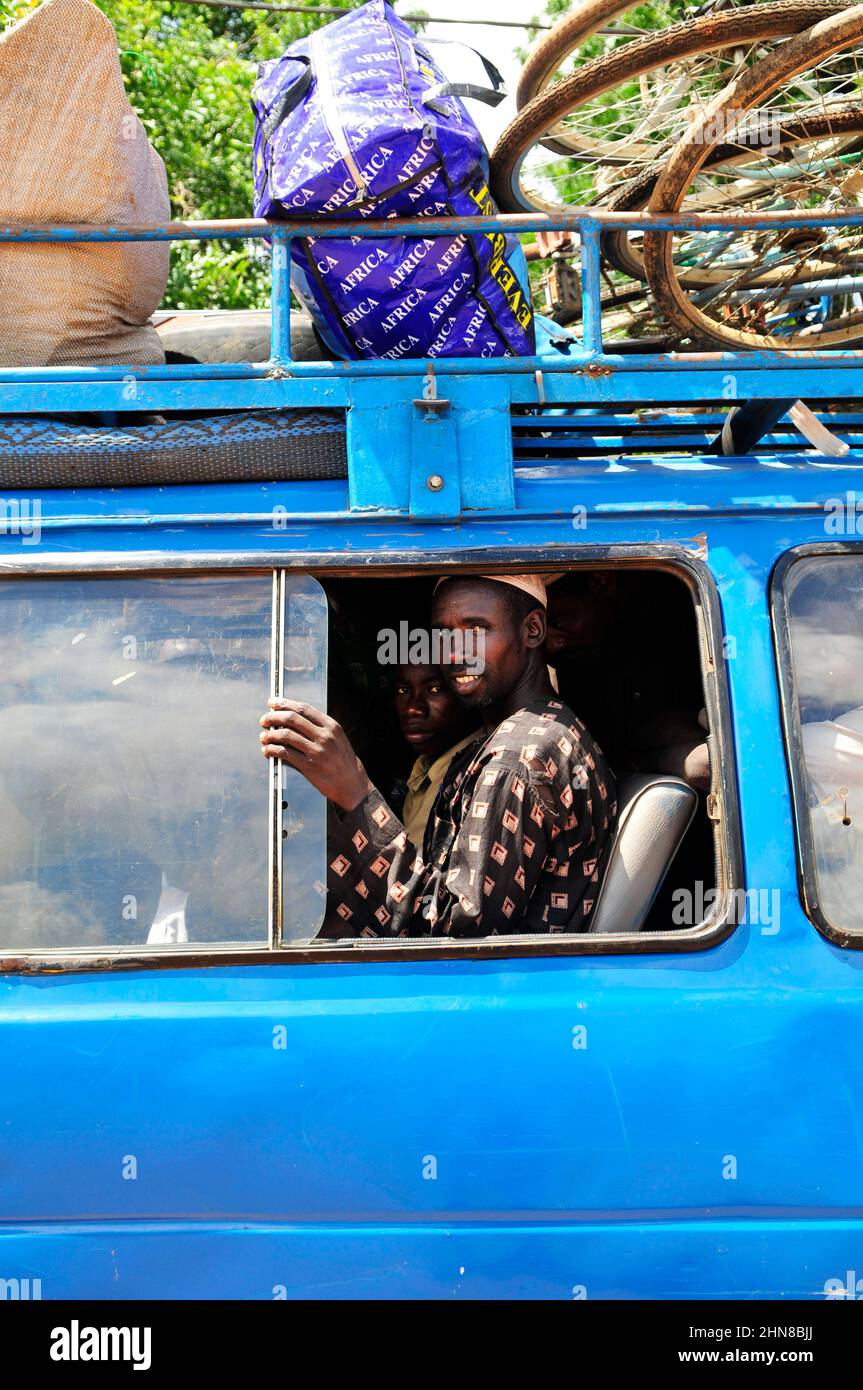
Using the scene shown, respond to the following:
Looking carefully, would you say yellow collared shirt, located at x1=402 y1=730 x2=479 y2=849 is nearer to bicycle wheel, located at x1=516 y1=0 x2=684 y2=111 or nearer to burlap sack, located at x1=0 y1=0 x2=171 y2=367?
burlap sack, located at x1=0 y1=0 x2=171 y2=367

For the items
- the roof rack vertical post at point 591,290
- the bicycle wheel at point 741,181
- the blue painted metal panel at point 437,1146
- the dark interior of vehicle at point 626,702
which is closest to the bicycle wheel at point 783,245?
the bicycle wheel at point 741,181

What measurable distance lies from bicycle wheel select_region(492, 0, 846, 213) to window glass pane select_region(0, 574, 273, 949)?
1.21 metres

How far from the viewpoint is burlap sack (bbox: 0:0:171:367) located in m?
→ 2.58

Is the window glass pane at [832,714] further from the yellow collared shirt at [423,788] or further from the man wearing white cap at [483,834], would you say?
the yellow collared shirt at [423,788]

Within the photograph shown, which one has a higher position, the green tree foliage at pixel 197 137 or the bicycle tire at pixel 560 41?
the green tree foliage at pixel 197 137

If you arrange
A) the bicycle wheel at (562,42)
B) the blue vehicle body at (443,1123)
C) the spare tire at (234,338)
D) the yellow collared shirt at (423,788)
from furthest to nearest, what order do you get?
the spare tire at (234,338) < the yellow collared shirt at (423,788) < the bicycle wheel at (562,42) < the blue vehicle body at (443,1123)

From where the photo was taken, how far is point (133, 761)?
236cm

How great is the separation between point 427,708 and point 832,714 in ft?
2.91

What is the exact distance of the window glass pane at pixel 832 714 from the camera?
2307mm

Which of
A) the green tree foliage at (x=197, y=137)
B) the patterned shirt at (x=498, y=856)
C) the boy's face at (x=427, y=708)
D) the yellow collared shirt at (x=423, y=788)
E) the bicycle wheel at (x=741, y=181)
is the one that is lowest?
the patterned shirt at (x=498, y=856)

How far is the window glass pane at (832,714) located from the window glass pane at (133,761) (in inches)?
39.7

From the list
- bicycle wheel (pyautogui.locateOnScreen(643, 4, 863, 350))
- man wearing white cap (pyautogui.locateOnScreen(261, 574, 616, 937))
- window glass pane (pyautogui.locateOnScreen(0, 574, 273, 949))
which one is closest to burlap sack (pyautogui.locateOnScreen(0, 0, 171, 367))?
window glass pane (pyautogui.locateOnScreen(0, 574, 273, 949))
